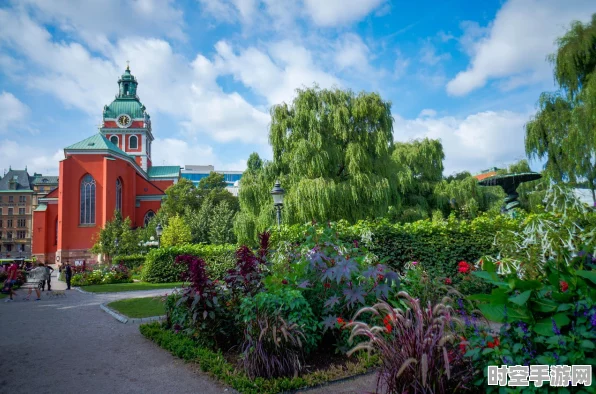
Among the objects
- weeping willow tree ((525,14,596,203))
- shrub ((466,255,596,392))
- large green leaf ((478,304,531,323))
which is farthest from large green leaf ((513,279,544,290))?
weeping willow tree ((525,14,596,203))

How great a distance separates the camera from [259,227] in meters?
16.6

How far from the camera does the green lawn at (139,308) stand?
9266mm

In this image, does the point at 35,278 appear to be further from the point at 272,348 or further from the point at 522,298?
the point at 522,298

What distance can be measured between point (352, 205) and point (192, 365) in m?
11.6

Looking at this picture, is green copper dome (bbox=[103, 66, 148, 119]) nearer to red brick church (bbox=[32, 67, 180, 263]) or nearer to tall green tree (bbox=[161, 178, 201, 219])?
red brick church (bbox=[32, 67, 180, 263])

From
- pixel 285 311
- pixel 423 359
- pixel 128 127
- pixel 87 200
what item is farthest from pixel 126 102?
pixel 423 359

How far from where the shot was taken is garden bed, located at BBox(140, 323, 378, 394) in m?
4.02

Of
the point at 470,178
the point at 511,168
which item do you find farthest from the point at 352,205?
the point at 511,168

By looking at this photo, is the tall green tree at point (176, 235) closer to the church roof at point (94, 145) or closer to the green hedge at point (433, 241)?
the church roof at point (94, 145)

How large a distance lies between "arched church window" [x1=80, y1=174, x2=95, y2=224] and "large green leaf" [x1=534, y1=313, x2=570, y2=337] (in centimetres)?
4625

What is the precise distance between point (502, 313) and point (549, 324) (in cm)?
30

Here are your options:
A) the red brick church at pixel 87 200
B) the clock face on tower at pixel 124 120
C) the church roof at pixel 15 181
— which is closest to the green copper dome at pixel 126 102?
the clock face on tower at pixel 124 120

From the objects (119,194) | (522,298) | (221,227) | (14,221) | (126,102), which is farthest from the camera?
(14,221)

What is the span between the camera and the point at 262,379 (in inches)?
162
